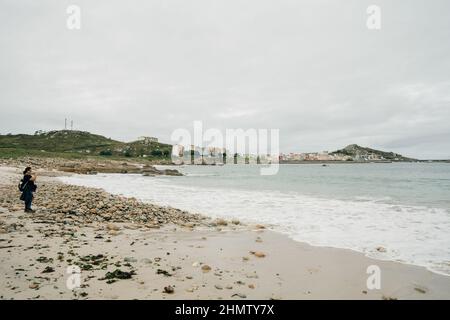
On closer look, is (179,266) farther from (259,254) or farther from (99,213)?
(99,213)

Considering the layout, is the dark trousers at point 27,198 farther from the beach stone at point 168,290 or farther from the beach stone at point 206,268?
the beach stone at point 168,290

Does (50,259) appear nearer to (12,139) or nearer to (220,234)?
(220,234)

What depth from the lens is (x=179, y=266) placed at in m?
7.11

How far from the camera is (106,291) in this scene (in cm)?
547

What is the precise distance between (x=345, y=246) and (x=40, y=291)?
8.32 metres

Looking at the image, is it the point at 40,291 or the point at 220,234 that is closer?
the point at 40,291

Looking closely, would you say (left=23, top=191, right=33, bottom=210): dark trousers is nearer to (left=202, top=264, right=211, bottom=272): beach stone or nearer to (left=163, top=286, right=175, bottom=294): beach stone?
(left=202, top=264, right=211, bottom=272): beach stone

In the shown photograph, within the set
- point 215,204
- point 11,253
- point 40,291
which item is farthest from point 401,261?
point 215,204

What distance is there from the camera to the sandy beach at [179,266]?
568cm


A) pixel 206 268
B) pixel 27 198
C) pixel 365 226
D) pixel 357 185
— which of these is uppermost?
pixel 27 198

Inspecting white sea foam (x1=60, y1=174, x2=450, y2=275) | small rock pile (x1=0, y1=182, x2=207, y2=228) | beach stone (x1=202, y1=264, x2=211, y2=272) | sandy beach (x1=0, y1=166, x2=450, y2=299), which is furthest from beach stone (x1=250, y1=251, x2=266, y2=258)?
small rock pile (x1=0, y1=182, x2=207, y2=228)

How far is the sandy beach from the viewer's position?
5.68m

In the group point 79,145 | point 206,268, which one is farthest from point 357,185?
point 79,145
